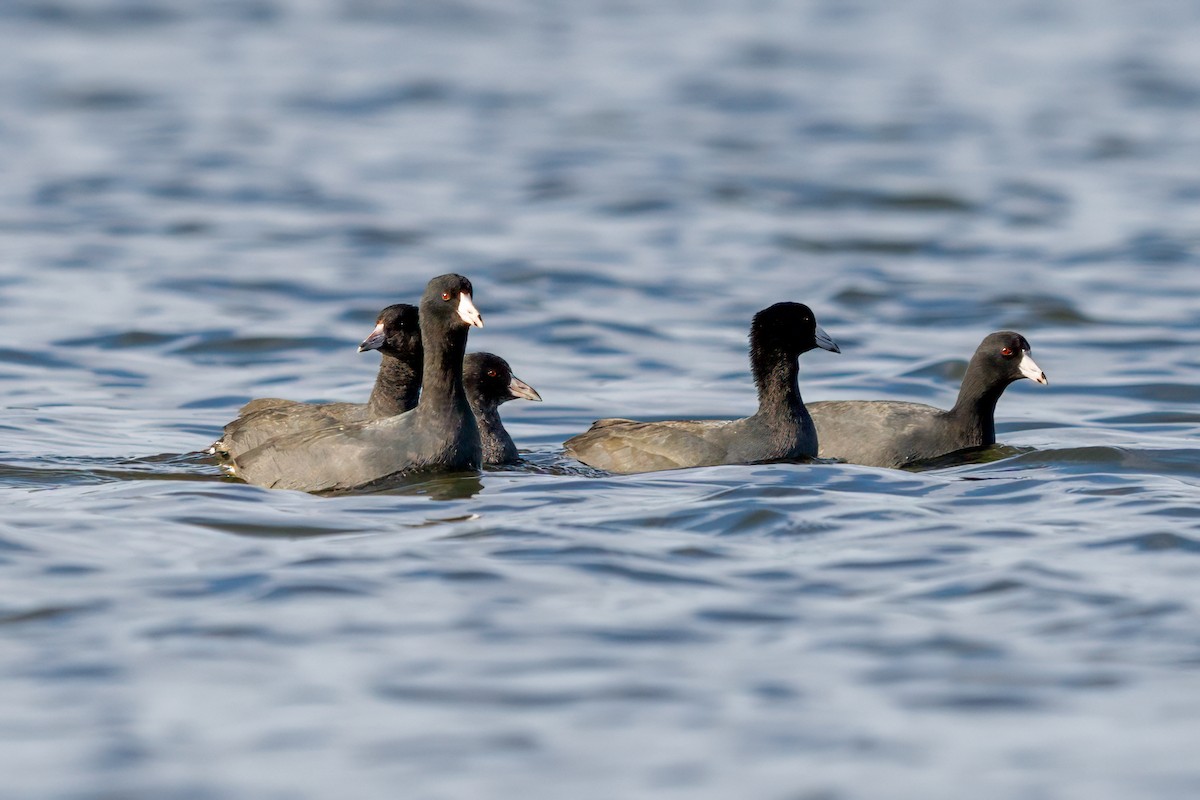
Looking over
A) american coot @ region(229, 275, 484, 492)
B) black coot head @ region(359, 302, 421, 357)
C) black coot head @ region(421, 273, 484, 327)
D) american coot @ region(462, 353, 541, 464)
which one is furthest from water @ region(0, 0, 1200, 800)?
black coot head @ region(359, 302, 421, 357)

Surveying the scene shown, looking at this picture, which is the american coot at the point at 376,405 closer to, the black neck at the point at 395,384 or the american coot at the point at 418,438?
the black neck at the point at 395,384

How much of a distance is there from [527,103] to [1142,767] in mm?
26098

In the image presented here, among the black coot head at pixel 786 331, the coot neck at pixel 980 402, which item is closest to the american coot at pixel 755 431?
the black coot head at pixel 786 331

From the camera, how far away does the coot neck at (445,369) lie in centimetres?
1066

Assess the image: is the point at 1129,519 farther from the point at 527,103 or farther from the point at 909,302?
the point at 527,103

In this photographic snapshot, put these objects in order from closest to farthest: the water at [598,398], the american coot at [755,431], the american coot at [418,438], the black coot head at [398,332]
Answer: the water at [598,398] < the american coot at [418,438] < the american coot at [755,431] < the black coot head at [398,332]

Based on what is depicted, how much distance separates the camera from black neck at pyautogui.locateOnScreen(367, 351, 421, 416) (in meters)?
11.9

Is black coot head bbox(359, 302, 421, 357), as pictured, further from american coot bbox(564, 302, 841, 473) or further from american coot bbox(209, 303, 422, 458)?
american coot bbox(564, 302, 841, 473)

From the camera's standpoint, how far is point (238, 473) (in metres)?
11.0

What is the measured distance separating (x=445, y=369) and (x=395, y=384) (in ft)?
4.45

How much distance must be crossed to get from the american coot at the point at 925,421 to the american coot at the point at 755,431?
425 millimetres

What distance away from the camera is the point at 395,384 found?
470 inches

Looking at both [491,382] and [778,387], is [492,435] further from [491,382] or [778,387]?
[778,387]

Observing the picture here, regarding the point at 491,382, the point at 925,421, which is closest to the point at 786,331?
the point at 925,421
